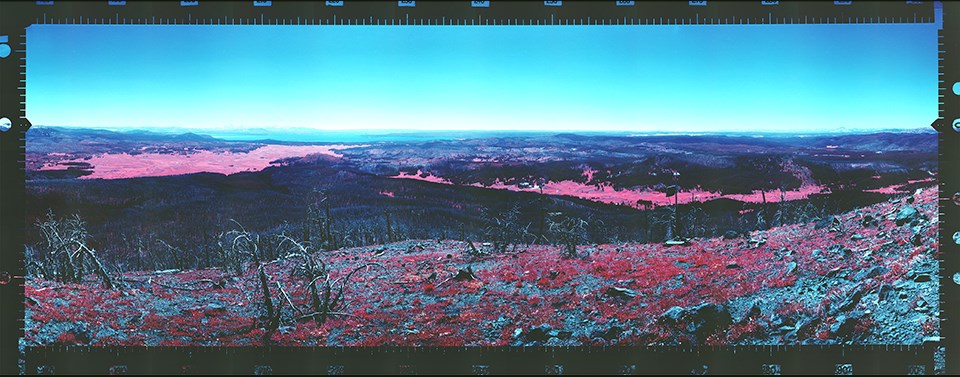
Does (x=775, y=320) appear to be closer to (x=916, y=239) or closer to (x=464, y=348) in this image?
(x=916, y=239)

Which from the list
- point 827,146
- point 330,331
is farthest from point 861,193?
point 330,331

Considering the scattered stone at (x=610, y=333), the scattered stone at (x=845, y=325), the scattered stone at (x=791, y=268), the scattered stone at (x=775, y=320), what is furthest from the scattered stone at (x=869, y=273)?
the scattered stone at (x=610, y=333)

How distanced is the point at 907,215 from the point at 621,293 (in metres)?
3.20

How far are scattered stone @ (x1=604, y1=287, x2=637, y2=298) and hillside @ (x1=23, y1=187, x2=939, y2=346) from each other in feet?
0.05

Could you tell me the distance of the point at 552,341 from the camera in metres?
4.37

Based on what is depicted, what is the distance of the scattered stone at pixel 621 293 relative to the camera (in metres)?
4.49

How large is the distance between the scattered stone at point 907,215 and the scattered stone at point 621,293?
2.95 m

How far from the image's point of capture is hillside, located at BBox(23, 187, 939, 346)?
13.7 ft

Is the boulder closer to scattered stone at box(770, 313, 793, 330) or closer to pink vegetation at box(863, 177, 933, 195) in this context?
pink vegetation at box(863, 177, 933, 195)

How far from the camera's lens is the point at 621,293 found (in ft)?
14.8

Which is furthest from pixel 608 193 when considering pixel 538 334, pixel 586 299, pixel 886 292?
pixel 886 292

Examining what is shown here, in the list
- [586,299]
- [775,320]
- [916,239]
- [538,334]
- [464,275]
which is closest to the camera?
[775,320]

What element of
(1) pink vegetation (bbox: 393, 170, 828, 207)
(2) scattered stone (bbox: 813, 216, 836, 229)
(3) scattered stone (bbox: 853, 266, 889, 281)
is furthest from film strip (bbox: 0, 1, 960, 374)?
(1) pink vegetation (bbox: 393, 170, 828, 207)

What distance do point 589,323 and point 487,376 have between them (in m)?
1.22
